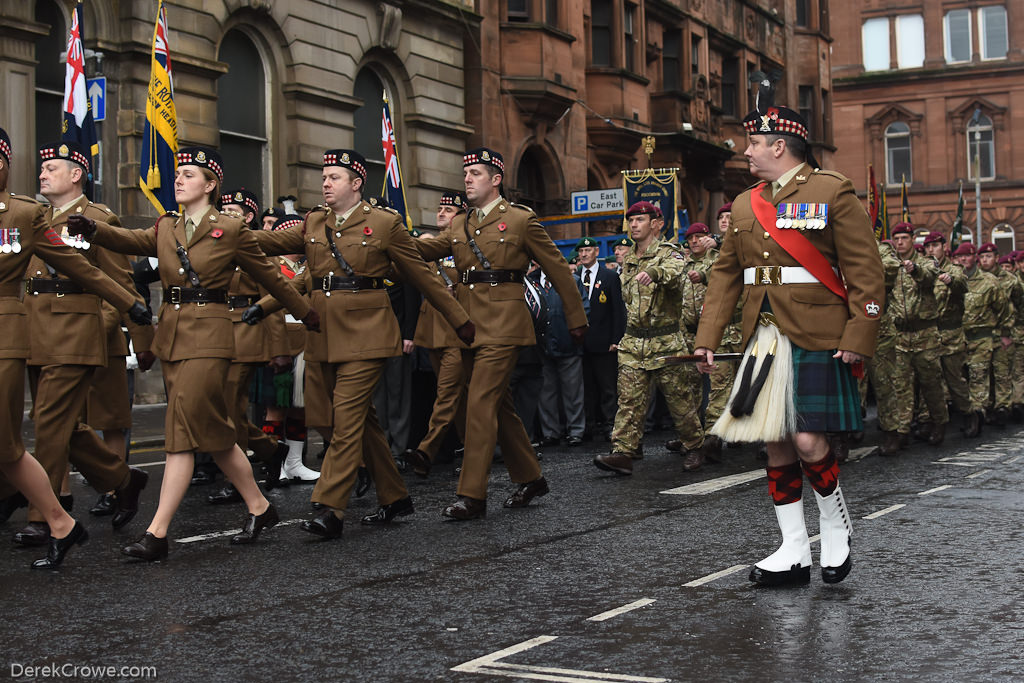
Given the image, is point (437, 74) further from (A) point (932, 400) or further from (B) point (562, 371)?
(A) point (932, 400)

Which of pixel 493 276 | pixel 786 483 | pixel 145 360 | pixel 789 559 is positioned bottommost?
pixel 789 559

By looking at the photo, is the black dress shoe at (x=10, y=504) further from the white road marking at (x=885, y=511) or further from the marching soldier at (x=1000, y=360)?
the marching soldier at (x=1000, y=360)

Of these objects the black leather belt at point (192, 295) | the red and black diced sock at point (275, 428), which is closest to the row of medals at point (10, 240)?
the black leather belt at point (192, 295)

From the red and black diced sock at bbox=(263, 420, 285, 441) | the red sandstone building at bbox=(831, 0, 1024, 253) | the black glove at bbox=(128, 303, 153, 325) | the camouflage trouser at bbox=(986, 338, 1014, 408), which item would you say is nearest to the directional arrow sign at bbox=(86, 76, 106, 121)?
the red and black diced sock at bbox=(263, 420, 285, 441)

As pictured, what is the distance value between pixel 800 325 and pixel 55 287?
404 centimetres

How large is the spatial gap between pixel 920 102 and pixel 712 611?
232 ft

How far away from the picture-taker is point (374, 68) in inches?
981

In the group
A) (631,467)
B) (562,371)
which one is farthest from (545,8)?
(631,467)

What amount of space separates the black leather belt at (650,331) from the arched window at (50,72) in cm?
974

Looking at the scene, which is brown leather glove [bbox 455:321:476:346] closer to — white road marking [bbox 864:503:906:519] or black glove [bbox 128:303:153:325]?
black glove [bbox 128:303:153:325]

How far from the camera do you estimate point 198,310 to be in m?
7.51

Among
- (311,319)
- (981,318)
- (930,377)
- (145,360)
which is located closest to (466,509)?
(311,319)

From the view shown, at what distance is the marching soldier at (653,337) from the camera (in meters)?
11.4

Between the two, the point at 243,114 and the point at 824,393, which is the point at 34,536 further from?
the point at 243,114
